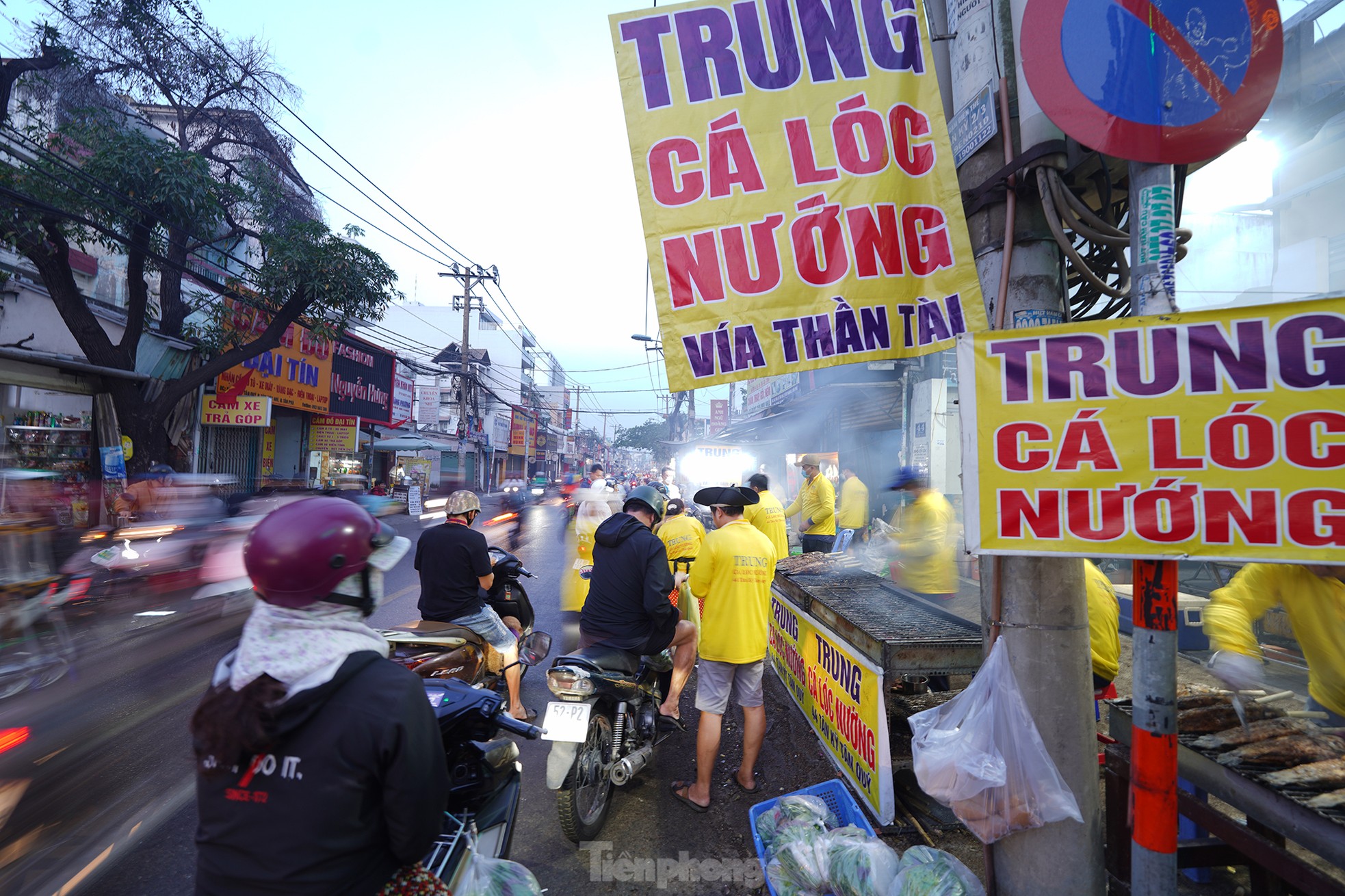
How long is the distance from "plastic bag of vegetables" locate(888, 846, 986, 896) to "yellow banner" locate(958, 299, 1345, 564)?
1.25m

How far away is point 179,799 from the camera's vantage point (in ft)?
12.1

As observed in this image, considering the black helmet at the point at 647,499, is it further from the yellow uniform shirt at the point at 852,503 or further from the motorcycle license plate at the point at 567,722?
the yellow uniform shirt at the point at 852,503

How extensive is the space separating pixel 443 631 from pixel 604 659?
1166 millimetres

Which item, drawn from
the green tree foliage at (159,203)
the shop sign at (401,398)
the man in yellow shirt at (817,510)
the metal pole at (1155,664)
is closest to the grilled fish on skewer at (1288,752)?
the metal pole at (1155,664)

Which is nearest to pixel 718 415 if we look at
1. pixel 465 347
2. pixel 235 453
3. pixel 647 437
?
pixel 465 347

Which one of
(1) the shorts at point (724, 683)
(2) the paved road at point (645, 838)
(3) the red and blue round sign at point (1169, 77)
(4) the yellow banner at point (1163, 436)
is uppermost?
(3) the red and blue round sign at point (1169, 77)

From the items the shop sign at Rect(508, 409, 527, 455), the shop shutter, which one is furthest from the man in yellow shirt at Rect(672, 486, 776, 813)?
the shop sign at Rect(508, 409, 527, 455)

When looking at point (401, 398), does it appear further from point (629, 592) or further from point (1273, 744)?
point (1273, 744)

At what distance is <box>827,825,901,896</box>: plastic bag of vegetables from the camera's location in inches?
96.8

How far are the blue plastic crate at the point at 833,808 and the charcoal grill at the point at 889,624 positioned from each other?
0.66 meters

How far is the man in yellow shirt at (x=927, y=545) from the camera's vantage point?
599 centimetres

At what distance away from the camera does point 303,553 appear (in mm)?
1548

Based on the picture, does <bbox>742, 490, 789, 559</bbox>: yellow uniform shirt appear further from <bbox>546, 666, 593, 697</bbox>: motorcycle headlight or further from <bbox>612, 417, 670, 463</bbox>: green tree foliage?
<bbox>612, 417, 670, 463</bbox>: green tree foliage

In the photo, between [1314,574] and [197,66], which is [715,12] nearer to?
[1314,574]
